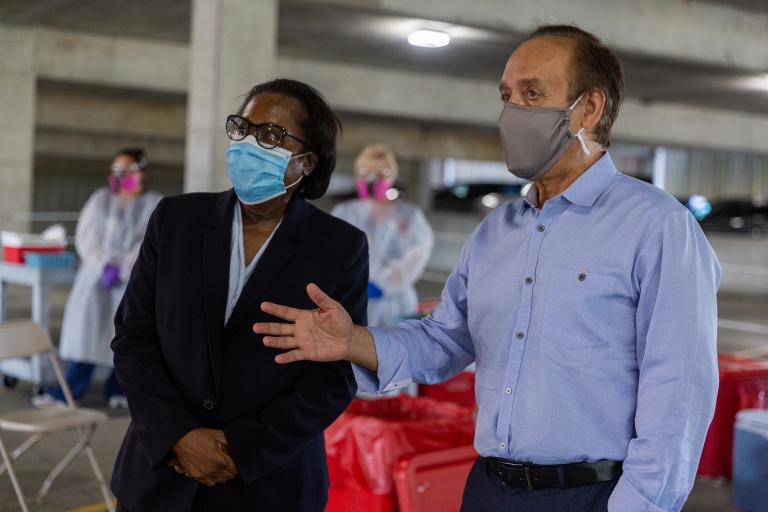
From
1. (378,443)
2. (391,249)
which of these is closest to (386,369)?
(378,443)

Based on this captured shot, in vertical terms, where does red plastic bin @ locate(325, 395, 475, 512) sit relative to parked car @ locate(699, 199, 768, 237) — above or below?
below

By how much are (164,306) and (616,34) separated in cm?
810

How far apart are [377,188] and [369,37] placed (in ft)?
18.0

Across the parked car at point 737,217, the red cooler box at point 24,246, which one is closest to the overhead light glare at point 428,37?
the red cooler box at point 24,246

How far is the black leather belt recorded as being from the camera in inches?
67.9

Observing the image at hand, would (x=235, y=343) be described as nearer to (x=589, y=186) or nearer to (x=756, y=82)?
(x=589, y=186)

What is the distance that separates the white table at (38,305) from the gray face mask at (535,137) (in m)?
5.70

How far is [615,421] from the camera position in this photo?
67.6 inches

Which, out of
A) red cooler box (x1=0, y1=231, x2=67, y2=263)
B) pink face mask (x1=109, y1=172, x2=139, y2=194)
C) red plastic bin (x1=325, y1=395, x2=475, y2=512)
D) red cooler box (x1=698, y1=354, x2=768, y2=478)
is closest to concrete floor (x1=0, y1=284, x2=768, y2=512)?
red cooler box (x1=698, y1=354, x2=768, y2=478)

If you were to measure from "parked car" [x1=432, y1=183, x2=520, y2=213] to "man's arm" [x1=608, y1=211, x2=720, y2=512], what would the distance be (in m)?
22.5

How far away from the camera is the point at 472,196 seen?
85.3 ft

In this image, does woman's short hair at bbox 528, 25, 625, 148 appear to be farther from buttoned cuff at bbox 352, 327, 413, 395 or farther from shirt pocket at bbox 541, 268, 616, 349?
buttoned cuff at bbox 352, 327, 413, 395

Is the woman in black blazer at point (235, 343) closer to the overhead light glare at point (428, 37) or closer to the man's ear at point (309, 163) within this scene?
the man's ear at point (309, 163)

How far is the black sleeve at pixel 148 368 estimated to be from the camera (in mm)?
2070
